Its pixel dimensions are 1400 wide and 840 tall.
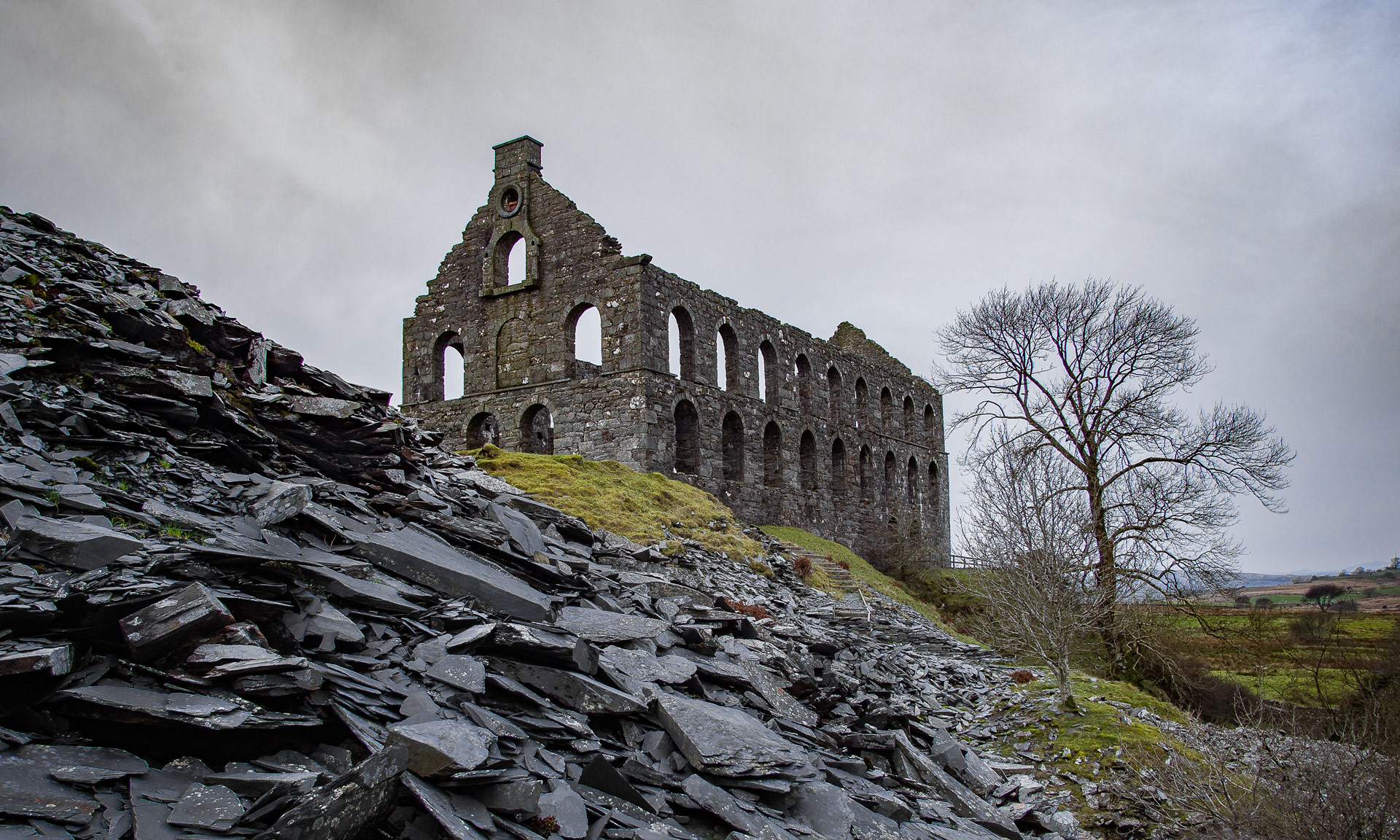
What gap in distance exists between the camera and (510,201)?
23.7 meters

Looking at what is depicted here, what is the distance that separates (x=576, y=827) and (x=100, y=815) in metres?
2.11

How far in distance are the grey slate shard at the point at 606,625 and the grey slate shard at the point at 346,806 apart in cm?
317

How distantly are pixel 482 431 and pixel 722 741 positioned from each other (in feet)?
64.6

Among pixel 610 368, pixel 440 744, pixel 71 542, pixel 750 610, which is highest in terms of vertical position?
pixel 610 368

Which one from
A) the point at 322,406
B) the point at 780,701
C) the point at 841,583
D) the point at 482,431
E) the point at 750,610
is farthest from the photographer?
the point at 482,431

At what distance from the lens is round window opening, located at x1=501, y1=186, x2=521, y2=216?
23.5 metres

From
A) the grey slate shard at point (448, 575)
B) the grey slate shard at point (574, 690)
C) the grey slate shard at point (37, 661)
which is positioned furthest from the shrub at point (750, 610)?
the grey slate shard at point (37, 661)

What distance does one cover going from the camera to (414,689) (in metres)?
4.92

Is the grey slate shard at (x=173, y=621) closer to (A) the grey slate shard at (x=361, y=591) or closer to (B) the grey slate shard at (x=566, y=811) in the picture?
(A) the grey slate shard at (x=361, y=591)

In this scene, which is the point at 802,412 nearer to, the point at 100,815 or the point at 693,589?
the point at 693,589

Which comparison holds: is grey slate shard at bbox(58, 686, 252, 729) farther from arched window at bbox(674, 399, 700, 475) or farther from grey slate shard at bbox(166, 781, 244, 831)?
arched window at bbox(674, 399, 700, 475)

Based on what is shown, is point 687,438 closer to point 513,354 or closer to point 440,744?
Answer: point 513,354

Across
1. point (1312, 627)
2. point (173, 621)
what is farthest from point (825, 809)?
point (1312, 627)

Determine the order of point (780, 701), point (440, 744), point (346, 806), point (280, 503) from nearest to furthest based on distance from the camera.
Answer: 1. point (346, 806)
2. point (440, 744)
3. point (280, 503)
4. point (780, 701)
